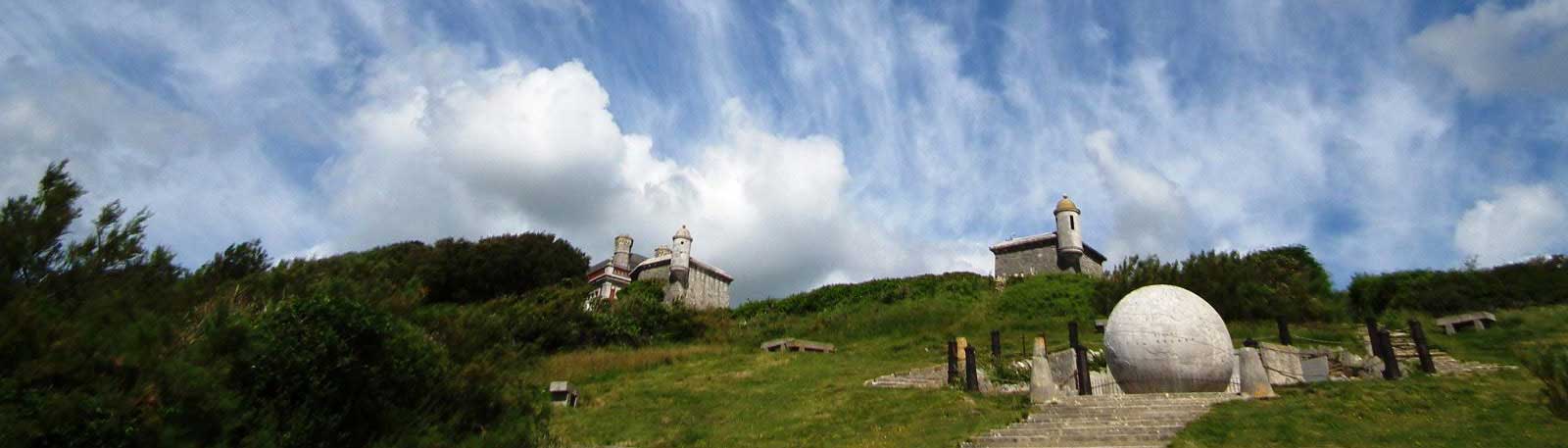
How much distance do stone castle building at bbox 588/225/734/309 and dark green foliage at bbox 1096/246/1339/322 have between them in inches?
881

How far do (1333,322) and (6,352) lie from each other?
35029 millimetres

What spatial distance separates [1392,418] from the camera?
12.2 metres

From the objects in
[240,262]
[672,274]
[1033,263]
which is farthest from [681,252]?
[240,262]

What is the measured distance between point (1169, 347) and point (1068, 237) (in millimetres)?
29725

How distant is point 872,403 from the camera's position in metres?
16.8

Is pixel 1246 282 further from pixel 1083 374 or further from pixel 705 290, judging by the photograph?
pixel 705 290

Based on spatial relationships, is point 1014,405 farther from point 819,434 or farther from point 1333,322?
point 1333,322

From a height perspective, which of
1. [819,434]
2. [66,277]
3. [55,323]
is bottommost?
[819,434]

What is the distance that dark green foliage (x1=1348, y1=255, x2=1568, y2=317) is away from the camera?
2950 centimetres

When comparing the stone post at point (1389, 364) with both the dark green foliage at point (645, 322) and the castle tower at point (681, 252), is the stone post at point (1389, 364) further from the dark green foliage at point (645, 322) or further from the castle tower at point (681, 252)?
the castle tower at point (681, 252)

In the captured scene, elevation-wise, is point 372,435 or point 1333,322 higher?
point 1333,322

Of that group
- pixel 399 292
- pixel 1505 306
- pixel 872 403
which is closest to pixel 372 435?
pixel 399 292

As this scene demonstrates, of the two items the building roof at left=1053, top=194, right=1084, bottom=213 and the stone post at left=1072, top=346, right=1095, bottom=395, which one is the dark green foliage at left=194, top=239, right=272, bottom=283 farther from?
the building roof at left=1053, top=194, right=1084, bottom=213

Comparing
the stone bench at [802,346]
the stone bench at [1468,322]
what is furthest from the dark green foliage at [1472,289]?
the stone bench at [802,346]
